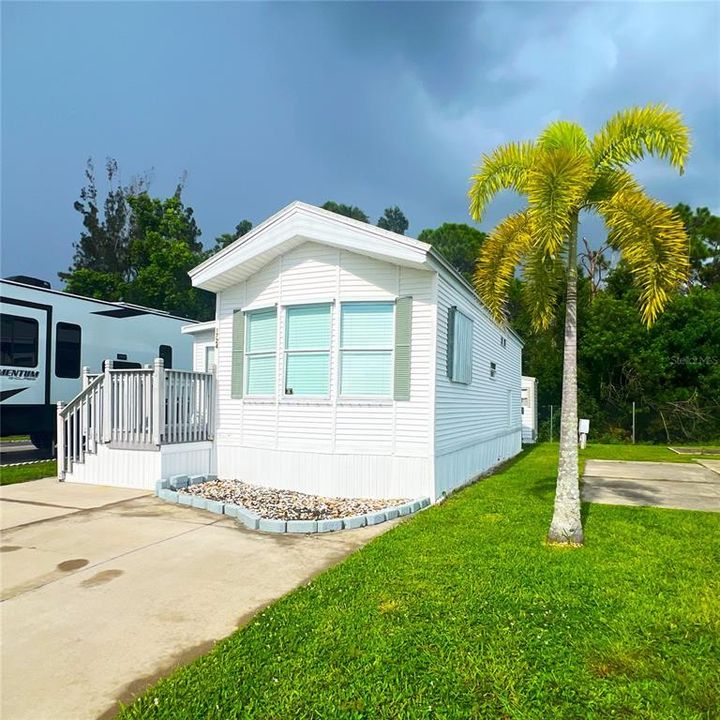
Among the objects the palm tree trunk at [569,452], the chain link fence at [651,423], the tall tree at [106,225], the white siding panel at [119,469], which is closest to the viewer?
the palm tree trunk at [569,452]

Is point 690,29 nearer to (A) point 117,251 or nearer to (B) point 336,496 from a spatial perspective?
(B) point 336,496

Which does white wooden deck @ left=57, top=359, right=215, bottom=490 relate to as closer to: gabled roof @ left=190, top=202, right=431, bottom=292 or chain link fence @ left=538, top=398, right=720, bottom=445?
gabled roof @ left=190, top=202, right=431, bottom=292

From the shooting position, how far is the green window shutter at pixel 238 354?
869 centimetres

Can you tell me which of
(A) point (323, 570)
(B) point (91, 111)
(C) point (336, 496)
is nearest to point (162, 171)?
(B) point (91, 111)

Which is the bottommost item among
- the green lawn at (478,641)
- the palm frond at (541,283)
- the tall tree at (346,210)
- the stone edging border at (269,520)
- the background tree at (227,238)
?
the stone edging border at (269,520)

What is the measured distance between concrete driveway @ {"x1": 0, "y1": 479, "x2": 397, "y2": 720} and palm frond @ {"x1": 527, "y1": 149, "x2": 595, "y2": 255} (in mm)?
3602

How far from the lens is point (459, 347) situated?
27.2 ft

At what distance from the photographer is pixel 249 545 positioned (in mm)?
5207

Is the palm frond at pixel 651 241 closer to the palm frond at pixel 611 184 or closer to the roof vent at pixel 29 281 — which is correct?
the palm frond at pixel 611 184

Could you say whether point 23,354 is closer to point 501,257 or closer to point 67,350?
point 67,350

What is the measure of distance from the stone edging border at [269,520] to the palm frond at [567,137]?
4.49m

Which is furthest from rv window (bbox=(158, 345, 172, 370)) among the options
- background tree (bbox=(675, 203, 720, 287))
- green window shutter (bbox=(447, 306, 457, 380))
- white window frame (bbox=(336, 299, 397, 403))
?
background tree (bbox=(675, 203, 720, 287))

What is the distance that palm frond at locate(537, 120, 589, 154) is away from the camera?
5.32m

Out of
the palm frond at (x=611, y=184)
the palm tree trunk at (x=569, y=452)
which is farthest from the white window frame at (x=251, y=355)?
the palm frond at (x=611, y=184)
